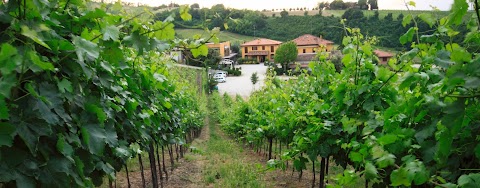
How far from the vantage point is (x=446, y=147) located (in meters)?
1.62

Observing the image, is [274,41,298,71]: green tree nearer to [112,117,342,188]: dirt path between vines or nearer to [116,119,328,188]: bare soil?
[112,117,342,188]: dirt path between vines

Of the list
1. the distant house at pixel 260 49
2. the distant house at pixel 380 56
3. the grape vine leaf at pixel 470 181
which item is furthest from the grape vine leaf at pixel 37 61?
the distant house at pixel 260 49

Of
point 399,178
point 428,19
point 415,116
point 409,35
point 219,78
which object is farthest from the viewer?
point 219,78

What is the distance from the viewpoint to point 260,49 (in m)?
61.6

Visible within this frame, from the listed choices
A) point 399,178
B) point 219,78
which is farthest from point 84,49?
point 219,78

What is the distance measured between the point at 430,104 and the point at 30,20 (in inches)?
79.3

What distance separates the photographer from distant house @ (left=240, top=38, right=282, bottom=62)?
6047 centimetres

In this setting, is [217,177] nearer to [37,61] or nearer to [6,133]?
[6,133]

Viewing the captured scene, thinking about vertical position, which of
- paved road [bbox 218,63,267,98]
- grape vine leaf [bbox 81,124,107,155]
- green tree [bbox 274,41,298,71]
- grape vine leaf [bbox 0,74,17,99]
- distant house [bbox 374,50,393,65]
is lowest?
paved road [bbox 218,63,267,98]

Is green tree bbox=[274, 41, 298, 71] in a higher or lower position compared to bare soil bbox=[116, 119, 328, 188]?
lower

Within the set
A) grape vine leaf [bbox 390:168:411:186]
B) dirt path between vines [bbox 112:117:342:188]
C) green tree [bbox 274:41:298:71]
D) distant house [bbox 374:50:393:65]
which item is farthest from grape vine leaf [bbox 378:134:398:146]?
green tree [bbox 274:41:298:71]

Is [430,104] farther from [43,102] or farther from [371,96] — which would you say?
[43,102]

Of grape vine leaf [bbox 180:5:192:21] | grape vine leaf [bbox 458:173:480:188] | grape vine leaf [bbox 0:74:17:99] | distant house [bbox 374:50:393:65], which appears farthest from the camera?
distant house [bbox 374:50:393:65]

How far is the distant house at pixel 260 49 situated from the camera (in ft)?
198
